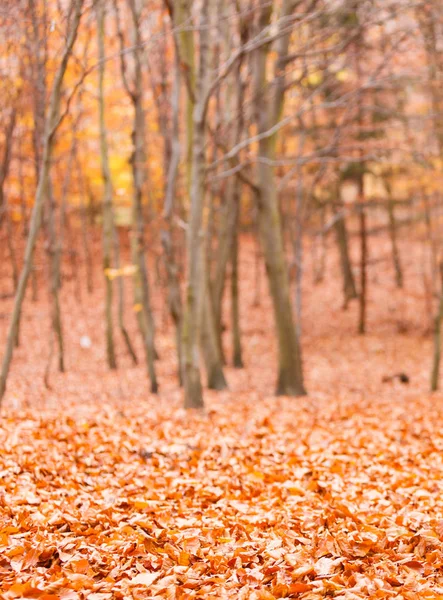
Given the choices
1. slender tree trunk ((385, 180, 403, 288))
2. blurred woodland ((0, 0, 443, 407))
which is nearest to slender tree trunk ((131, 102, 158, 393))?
blurred woodland ((0, 0, 443, 407))

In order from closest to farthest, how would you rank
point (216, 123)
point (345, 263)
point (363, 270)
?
point (216, 123)
point (363, 270)
point (345, 263)

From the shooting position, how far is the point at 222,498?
516 cm

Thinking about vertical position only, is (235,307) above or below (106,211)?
below

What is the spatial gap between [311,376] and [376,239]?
58.7 feet

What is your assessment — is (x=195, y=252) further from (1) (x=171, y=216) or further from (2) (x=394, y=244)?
(2) (x=394, y=244)

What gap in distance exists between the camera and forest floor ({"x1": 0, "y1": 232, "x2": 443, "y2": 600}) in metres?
3.48

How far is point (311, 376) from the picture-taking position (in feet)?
53.6

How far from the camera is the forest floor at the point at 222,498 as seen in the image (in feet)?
11.4

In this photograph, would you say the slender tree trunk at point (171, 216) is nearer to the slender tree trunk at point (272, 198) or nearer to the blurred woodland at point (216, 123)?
the blurred woodland at point (216, 123)

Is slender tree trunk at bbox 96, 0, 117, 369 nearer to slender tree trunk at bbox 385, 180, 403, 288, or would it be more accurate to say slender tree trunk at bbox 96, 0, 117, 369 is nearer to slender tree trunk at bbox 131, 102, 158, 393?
slender tree trunk at bbox 131, 102, 158, 393

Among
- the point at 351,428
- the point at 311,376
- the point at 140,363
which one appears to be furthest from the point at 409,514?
the point at 140,363


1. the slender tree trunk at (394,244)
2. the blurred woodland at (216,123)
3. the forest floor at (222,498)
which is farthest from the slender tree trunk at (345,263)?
the forest floor at (222,498)

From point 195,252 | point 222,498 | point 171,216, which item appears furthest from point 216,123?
point 222,498

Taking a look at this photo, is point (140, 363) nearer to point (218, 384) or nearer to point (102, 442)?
point (218, 384)
